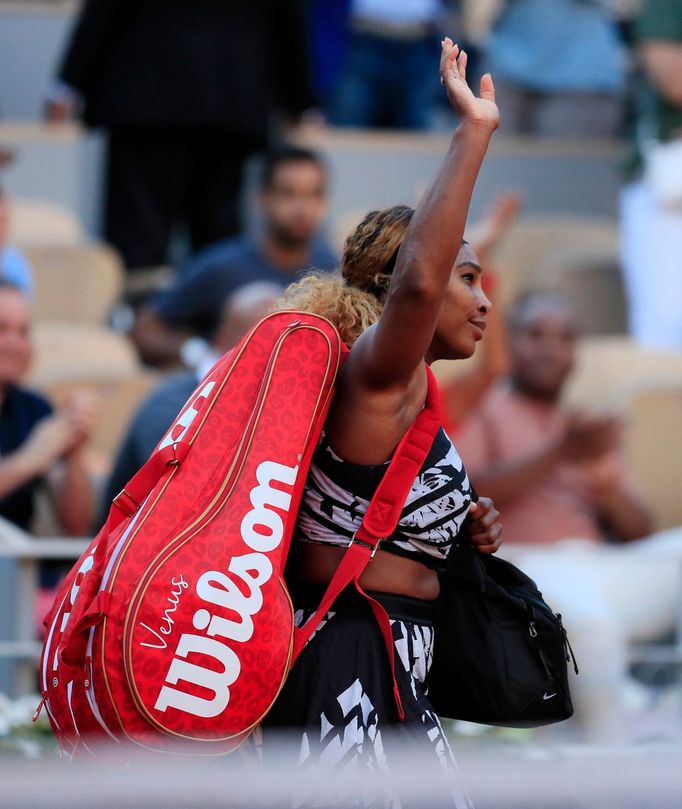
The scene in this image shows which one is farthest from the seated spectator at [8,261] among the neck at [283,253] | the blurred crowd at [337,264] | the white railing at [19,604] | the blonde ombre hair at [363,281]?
the blonde ombre hair at [363,281]

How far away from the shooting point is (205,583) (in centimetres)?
225

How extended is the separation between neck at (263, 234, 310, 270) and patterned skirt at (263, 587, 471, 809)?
141 inches

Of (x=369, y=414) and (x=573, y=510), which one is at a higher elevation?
(x=369, y=414)

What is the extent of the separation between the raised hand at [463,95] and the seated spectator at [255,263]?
11.3ft

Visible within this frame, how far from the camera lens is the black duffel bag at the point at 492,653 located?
2559 mm

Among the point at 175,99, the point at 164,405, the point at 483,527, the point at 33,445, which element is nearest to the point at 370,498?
the point at 483,527


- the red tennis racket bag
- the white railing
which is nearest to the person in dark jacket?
the white railing

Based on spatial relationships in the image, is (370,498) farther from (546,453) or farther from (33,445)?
(546,453)

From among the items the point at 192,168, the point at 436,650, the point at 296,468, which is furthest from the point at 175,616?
the point at 192,168

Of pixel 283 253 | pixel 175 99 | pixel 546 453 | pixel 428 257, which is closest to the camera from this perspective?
pixel 428 257

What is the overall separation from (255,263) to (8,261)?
0.86m

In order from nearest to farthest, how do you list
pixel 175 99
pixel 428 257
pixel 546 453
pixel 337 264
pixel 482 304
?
1. pixel 428 257
2. pixel 482 304
3. pixel 337 264
4. pixel 546 453
5. pixel 175 99

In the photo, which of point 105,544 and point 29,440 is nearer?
point 105,544

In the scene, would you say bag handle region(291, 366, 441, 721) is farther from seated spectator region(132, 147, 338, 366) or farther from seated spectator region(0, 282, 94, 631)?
seated spectator region(132, 147, 338, 366)
